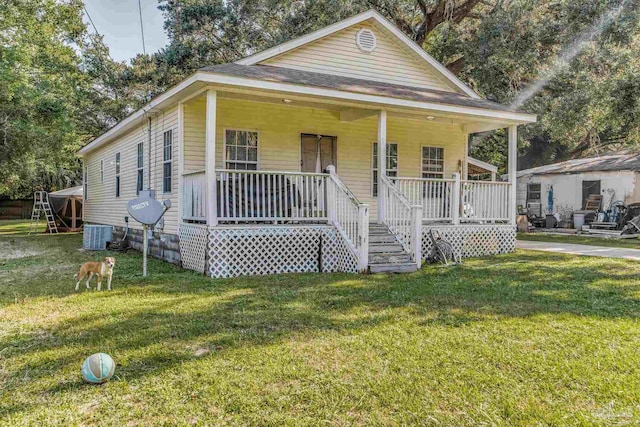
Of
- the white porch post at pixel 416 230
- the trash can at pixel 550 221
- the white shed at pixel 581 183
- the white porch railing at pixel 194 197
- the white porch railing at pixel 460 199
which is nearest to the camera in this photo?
the white porch railing at pixel 194 197

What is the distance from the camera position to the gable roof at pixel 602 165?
19317 millimetres

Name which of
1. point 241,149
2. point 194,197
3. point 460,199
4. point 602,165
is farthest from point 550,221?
point 194,197

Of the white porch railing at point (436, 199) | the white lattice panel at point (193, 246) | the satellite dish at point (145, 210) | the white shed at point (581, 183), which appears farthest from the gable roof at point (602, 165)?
the satellite dish at point (145, 210)

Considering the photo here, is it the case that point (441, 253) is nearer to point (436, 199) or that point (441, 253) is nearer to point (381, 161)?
point (436, 199)

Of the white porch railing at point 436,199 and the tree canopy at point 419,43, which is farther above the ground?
the tree canopy at point 419,43

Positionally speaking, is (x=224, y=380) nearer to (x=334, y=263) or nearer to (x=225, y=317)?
(x=225, y=317)

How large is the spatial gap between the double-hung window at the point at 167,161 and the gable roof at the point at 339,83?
2.05 meters

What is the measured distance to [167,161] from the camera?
33.0 feet

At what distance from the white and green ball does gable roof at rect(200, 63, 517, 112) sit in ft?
17.9

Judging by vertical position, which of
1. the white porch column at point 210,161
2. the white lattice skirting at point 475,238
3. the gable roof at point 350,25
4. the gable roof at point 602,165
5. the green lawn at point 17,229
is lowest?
the green lawn at point 17,229

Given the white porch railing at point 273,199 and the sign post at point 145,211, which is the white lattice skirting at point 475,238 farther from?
the sign post at point 145,211

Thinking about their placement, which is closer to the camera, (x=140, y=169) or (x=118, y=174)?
(x=140, y=169)

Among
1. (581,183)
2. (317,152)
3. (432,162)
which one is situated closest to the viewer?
(317,152)

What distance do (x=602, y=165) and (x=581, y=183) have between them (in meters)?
1.12
